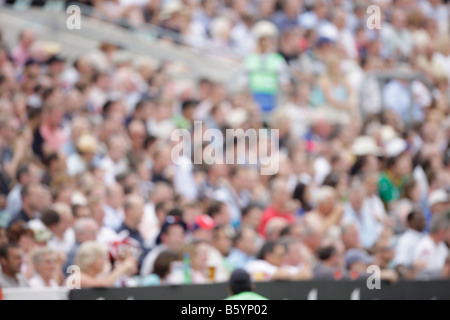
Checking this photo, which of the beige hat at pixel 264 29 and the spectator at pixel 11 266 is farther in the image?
the beige hat at pixel 264 29

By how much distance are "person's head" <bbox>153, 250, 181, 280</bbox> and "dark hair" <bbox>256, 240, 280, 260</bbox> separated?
1080mm

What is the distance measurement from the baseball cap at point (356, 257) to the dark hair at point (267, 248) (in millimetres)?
790

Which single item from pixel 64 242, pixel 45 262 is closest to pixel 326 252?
pixel 64 242

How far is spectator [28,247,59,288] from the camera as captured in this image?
8.79m

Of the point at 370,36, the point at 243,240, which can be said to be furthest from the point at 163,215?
the point at 370,36

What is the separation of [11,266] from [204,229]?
2244mm

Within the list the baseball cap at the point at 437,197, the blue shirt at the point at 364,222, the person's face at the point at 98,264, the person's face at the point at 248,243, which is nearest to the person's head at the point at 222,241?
the person's face at the point at 248,243

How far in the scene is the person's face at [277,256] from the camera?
10.0 meters

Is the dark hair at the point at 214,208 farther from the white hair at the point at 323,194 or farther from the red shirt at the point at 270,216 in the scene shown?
the white hair at the point at 323,194

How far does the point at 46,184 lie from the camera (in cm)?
1093

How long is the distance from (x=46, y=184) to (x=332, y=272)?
8.71 ft

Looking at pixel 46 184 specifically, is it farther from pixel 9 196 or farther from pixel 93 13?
pixel 93 13

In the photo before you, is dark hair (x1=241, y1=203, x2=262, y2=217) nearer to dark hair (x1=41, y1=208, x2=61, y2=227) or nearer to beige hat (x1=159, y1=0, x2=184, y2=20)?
dark hair (x1=41, y1=208, x2=61, y2=227)

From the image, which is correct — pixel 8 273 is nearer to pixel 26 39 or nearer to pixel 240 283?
pixel 240 283
